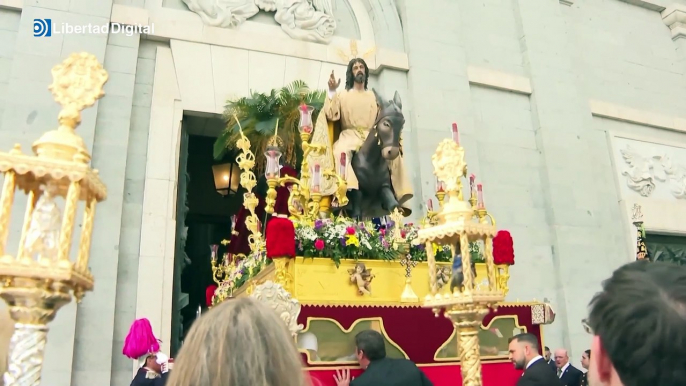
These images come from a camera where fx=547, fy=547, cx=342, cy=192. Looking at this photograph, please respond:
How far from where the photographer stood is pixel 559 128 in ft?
39.5

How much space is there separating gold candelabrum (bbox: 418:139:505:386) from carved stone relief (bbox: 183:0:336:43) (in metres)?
7.00

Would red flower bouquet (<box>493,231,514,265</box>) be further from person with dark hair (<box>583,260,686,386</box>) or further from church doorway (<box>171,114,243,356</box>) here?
person with dark hair (<box>583,260,686,386</box>)

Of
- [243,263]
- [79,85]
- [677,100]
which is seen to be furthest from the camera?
[677,100]

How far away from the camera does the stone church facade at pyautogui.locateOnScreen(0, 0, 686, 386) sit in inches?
322

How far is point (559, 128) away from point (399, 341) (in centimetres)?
827

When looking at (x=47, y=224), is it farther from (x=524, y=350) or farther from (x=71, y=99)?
(x=524, y=350)

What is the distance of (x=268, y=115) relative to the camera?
9.46 m

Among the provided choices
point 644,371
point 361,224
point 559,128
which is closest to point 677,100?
point 559,128

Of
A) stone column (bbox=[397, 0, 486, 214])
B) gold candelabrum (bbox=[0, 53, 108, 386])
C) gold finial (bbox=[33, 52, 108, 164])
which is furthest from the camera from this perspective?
stone column (bbox=[397, 0, 486, 214])

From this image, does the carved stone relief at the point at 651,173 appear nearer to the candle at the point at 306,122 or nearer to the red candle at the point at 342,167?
the red candle at the point at 342,167

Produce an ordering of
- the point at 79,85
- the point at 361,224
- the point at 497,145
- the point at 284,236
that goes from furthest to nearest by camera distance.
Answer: the point at 497,145, the point at 361,224, the point at 284,236, the point at 79,85

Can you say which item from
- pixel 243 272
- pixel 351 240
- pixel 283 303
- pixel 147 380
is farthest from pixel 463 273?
pixel 243 272

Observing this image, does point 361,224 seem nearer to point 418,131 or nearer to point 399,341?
point 399,341

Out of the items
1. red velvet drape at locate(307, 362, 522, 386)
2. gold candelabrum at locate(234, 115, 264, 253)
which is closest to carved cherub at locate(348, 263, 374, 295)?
red velvet drape at locate(307, 362, 522, 386)
